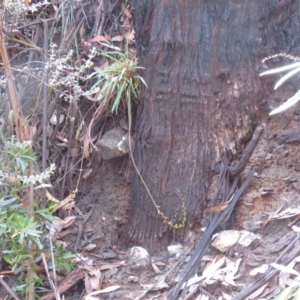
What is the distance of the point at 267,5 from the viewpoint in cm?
222

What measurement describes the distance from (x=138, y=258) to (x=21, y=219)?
1.67 ft

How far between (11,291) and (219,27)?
1.22 m

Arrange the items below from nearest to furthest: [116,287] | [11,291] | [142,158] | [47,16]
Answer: [11,291], [116,287], [142,158], [47,16]

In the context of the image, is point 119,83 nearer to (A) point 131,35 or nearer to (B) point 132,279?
(A) point 131,35

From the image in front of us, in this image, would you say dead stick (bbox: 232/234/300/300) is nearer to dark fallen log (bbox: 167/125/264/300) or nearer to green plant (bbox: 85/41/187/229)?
dark fallen log (bbox: 167/125/264/300)

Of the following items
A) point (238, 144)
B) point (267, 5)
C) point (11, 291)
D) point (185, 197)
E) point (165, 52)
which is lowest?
point (11, 291)

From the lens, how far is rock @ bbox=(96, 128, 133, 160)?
251cm

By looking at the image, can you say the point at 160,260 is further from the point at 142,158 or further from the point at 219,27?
the point at 219,27

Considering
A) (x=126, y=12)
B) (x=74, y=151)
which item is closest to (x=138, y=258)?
(x=74, y=151)

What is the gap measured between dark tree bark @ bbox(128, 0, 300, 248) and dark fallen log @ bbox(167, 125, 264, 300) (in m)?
0.06

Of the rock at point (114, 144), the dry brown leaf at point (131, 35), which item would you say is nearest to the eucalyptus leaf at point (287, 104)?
the rock at point (114, 144)

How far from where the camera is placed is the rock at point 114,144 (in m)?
2.51

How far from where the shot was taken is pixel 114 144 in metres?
2.53

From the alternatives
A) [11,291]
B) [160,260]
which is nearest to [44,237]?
[11,291]
